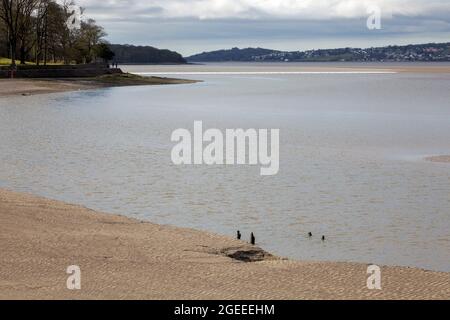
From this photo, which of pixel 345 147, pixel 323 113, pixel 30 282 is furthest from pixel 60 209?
pixel 323 113

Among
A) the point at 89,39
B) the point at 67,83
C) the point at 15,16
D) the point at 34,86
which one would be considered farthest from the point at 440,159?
the point at 89,39

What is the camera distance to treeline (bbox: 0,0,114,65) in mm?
106062

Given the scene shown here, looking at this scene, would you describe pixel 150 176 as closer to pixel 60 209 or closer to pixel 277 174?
pixel 277 174

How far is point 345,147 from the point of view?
4041cm

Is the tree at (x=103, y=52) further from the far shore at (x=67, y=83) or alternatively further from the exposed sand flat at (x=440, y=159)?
the exposed sand flat at (x=440, y=159)

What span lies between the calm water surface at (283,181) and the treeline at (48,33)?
5156 centimetres

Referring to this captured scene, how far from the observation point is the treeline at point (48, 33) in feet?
348

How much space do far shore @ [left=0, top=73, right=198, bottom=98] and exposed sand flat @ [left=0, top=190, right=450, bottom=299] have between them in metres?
65.2

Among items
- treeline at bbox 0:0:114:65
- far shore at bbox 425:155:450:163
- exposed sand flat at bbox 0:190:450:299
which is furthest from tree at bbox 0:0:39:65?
exposed sand flat at bbox 0:190:450:299

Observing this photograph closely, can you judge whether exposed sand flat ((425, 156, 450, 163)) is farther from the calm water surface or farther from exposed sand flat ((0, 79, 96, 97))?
exposed sand flat ((0, 79, 96, 97))

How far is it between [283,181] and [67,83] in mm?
77979

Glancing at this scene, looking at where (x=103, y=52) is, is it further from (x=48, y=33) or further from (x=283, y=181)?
(x=283, y=181)

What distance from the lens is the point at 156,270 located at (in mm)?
15594
